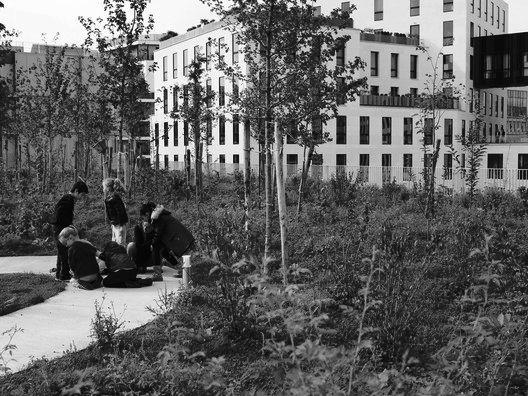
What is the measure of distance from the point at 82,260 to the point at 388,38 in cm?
4184

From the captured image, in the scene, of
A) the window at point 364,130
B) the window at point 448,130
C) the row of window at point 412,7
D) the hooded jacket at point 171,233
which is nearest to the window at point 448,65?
the row of window at point 412,7

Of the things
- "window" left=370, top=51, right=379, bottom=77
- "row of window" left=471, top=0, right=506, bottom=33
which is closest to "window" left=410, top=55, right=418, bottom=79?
Answer: "window" left=370, top=51, right=379, bottom=77

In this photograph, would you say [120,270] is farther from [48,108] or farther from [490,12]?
[490,12]

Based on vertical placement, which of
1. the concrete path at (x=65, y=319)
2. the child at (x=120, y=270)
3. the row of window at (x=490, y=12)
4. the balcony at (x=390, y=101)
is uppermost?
the row of window at (x=490, y=12)

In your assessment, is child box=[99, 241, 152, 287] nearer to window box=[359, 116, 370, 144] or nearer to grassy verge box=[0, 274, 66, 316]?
grassy verge box=[0, 274, 66, 316]

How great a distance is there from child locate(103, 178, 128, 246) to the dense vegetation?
1661 millimetres

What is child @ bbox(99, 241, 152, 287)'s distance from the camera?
10.0 metres

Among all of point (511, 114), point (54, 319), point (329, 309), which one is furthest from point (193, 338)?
point (511, 114)

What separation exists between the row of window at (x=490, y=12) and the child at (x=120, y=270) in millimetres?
45705

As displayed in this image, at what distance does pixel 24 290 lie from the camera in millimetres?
9703

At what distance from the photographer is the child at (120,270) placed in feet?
33.0

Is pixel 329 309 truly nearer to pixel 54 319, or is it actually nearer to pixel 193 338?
pixel 193 338

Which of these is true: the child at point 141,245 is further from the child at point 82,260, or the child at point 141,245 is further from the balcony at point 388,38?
the balcony at point 388,38

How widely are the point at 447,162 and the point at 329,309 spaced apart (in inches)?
1563
